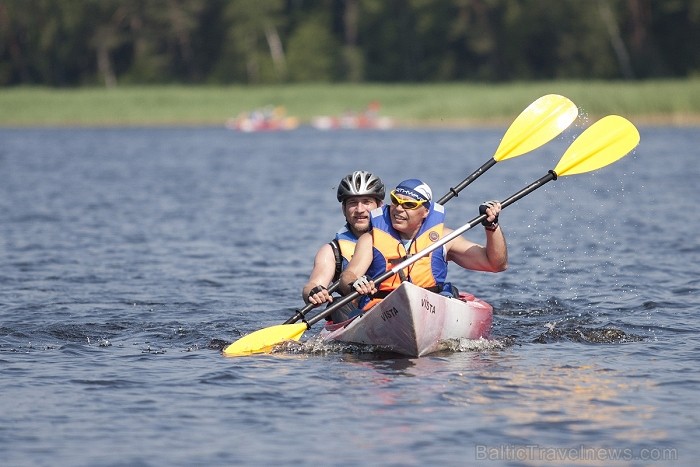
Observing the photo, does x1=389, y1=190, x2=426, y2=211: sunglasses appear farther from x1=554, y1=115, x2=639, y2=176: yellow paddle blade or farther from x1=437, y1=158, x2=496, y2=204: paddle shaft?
x1=554, y1=115, x2=639, y2=176: yellow paddle blade

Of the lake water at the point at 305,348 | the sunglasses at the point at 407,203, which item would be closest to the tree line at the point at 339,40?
the lake water at the point at 305,348

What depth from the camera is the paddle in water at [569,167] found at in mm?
10086

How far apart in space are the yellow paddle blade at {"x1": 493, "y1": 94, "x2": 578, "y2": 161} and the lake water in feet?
5.57

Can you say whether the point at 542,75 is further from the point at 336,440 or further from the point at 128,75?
the point at 336,440

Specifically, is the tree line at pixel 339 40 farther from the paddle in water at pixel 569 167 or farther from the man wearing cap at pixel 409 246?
the man wearing cap at pixel 409 246

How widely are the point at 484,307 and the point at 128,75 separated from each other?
6928cm

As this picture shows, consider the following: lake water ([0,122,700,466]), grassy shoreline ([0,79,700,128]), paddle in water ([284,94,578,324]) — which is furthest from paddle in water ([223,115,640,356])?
grassy shoreline ([0,79,700,128])

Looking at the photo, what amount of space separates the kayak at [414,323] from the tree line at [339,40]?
57.8 metres

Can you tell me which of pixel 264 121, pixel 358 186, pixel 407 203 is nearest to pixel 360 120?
pixel 264 121

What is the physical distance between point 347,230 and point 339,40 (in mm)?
69062

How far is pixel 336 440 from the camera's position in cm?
753

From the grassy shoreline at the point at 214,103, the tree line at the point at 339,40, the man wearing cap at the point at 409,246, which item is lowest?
the man wearing cap at the point at 409,246

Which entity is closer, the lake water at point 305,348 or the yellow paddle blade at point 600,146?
the lake water at point 305,348

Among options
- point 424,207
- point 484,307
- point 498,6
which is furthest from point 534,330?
point 498,6
